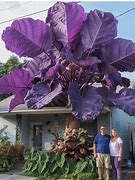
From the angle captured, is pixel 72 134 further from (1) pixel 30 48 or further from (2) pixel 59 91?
(1) pixel 30 48

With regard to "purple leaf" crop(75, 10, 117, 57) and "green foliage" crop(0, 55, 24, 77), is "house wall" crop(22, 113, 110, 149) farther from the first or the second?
"green foliage" crop(0, 55, 24, 77)

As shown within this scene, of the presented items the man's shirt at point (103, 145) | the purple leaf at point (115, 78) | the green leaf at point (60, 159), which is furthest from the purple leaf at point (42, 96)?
the green leaf at point (60, 159)

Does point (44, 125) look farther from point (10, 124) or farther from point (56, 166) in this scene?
point (56, 166)

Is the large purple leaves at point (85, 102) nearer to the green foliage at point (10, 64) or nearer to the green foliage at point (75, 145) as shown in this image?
the green foliage at point (75, 145)

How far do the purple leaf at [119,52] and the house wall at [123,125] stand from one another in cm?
623

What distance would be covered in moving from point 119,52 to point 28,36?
3130mm

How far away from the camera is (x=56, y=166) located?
1341 cm

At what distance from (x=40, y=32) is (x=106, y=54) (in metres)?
2.37

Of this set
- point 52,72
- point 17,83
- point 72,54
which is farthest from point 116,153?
point 17,83

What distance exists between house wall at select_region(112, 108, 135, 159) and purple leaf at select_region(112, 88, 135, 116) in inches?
254

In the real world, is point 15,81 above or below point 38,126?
above

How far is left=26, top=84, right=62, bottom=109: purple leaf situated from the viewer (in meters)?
12.3

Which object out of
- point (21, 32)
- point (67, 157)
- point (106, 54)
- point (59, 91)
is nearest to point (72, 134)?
point (67, 157)

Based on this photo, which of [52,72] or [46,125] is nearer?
[52,72]
